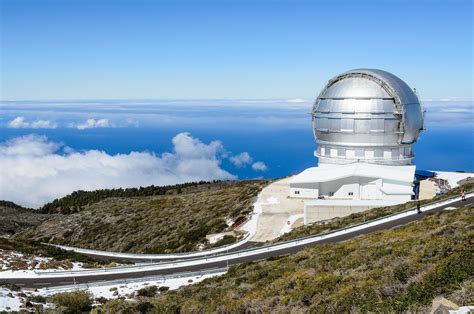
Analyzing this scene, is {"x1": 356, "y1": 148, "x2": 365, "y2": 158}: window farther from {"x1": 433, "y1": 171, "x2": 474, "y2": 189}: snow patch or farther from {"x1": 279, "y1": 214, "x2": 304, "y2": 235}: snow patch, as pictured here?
{"x1": 279, "y1": 214, "x2": 304, "y2": 235}: snow patch

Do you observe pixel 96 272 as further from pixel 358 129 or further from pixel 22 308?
pixel 358 129

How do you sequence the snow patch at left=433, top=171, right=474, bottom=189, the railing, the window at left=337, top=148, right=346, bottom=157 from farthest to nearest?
1. the snow patch at left=433, top=171, right=474, bottom=189
2. the window at left=337, top=148, right=346, bottom=157
3. the railing

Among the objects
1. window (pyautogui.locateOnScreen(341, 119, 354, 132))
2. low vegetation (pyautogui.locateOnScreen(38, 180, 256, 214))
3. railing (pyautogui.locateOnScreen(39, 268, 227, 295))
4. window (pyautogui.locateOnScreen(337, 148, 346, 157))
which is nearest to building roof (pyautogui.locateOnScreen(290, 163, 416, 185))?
window (pyautogui.locateOnScreen(337, 148, 346, 157))

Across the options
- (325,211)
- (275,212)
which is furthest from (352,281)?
(275,212)

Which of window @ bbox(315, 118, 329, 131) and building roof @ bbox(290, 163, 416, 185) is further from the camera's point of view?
window @ bbox(315, 118, 329, 131)

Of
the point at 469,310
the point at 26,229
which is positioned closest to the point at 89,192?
the point at 26,229

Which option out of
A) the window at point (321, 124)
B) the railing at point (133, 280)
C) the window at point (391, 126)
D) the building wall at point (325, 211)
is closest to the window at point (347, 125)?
the window at point (321, 124)

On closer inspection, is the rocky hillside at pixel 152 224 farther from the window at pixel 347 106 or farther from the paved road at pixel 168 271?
the paved road at pixel 168 271
